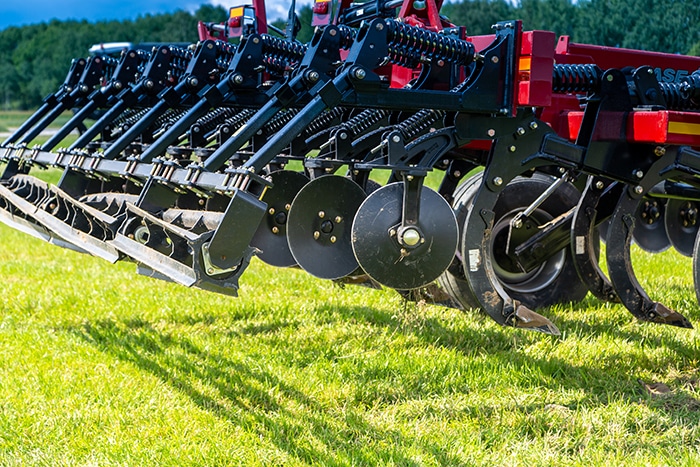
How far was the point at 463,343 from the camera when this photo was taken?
196 inches

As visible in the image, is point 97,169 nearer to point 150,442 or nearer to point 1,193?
point 1,193

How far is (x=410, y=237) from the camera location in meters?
3.62

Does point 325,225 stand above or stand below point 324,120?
below

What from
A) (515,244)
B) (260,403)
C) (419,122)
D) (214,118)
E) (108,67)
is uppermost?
(108,67)

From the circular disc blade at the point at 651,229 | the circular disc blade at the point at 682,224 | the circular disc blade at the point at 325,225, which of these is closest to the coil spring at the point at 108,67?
the circular disc blade at the point at 325,225

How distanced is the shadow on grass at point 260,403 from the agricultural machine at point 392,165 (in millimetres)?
594

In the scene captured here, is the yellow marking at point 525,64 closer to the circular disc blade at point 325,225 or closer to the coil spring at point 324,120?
the circular disc blade at point 325,225

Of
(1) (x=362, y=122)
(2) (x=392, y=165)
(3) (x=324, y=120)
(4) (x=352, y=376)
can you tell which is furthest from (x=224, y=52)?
(4) (x=352, y=376)

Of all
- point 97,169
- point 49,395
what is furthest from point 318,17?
point 49,395

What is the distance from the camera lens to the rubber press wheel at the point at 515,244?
16.2 ft

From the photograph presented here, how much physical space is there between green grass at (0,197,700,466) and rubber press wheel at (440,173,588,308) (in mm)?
178

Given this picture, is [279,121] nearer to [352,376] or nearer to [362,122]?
[362,122]

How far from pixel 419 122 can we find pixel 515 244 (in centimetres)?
142

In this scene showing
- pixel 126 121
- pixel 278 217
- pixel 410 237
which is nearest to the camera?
pixel 410 237
